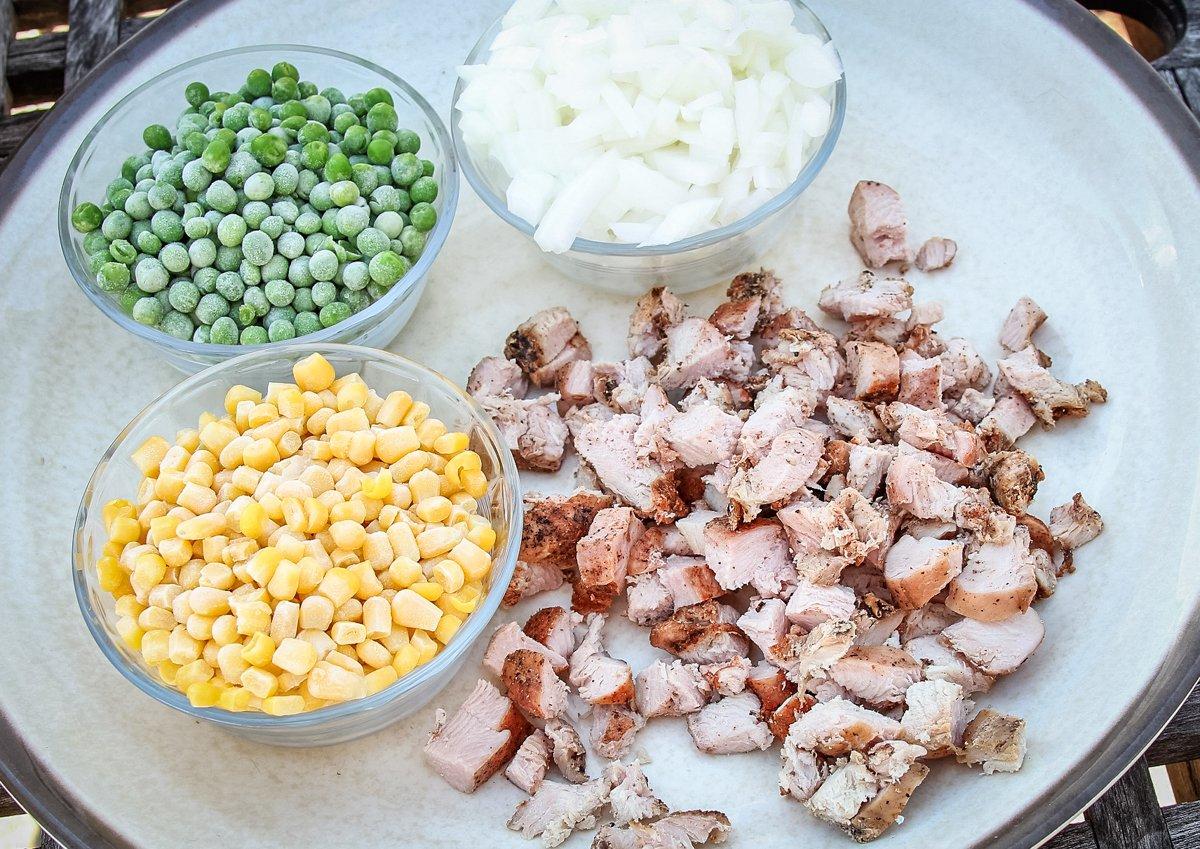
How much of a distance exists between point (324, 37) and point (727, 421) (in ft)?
5.67

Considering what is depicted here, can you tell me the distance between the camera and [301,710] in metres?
2.00

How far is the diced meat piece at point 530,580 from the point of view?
92.6 inches

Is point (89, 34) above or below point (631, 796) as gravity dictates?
below

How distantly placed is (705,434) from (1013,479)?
0.63 m

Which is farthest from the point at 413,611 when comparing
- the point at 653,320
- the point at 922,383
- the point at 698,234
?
the point at 922,383

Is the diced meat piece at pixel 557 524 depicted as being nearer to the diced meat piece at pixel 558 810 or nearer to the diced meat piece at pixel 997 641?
the diced meat piece at pixel 558 810

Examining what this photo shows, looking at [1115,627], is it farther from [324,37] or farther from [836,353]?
[324,37]

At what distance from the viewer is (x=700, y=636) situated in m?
2.22

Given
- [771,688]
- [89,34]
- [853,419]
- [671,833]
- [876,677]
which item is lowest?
[89,34]

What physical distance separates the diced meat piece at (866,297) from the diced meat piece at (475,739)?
119 centimetres

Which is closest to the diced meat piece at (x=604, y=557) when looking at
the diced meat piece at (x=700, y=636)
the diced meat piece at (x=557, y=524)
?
the diced meat piece at (x=557, y=524)

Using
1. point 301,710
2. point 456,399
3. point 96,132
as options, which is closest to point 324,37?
point 96,132

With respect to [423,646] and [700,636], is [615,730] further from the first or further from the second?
[423,646]

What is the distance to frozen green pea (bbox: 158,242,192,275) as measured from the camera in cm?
247
